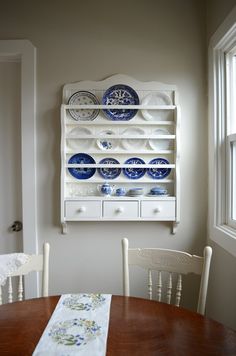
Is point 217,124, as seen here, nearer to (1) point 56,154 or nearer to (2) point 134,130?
(2) point 134,130

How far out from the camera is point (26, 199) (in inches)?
68.4

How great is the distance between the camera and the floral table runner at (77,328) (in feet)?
2.53

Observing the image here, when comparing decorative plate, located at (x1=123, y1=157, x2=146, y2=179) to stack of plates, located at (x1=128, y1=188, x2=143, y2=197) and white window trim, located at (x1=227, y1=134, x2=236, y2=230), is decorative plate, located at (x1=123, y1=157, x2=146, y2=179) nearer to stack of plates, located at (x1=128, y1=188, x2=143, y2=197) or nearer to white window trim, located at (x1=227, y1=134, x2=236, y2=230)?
stack of plates, located at (x1=128, y1=188, x2=143, y2=197)

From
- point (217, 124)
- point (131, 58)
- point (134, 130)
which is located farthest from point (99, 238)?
point (131, 58)

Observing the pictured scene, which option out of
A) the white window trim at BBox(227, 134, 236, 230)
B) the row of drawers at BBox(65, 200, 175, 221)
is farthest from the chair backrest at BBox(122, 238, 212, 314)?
the white window trim at BBox(227, 134, 236, 230)

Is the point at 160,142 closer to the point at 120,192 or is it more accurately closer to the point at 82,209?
the point at 120,192

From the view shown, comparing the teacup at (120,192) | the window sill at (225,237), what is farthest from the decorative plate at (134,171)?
the window sill at (225,237)

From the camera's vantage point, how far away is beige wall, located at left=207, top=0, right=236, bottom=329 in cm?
141

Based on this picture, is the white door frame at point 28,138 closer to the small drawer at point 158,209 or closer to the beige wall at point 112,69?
the beige wall at point 112,69

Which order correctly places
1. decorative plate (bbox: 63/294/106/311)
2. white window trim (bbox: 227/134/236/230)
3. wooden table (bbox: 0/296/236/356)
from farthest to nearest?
1. white window trim (bbox: 227/134/236/230)
2. decorative plate (bbox: 63/294/106/311)
3. wooden table (bbox: 0/296/236/356)

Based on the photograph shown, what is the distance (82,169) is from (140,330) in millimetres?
1097

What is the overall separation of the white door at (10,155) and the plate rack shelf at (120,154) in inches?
14.1

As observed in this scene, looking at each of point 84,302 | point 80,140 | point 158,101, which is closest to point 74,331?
point 84,302

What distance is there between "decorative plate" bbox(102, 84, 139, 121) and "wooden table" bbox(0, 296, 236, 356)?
116 centimetres
